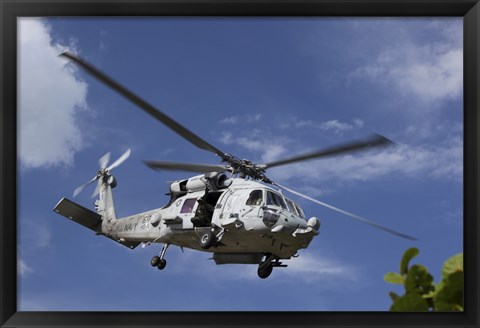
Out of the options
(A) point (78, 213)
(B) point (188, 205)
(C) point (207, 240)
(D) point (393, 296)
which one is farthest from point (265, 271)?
(D) point (393, 296)

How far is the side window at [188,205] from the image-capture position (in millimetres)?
8164

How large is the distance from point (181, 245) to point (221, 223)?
135 cm

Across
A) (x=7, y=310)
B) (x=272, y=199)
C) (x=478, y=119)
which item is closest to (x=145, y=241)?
(x=272, y=199)

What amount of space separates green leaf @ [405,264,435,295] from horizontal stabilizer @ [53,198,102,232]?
8369 mm

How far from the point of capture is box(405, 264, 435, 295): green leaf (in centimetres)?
179

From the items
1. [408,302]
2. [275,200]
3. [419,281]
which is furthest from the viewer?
[275,200]

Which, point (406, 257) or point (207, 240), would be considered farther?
point (207, 240)

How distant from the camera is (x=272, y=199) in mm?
7578

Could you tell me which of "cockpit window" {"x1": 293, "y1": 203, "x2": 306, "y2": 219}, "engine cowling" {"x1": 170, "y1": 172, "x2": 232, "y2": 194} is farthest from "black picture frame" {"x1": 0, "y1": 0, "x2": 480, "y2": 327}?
"engine cowling" {"x1": 170, "y1": 172, "x2": 232, "y2": 194}

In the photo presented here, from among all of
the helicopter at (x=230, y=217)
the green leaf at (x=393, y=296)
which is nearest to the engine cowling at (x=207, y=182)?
the helicopter at (x=230, y=217)

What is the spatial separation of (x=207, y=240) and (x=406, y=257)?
6080mm
